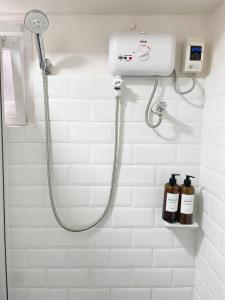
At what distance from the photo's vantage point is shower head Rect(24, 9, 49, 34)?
3.06 ft

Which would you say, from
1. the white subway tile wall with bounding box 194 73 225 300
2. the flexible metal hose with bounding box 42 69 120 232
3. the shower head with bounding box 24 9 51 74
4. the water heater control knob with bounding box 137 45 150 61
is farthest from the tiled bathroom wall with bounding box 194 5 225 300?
→ the shower head with bounding box 24 9 51 74

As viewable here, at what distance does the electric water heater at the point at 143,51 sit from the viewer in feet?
3.53

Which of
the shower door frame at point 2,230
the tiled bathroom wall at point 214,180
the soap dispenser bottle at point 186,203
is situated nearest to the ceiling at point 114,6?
the tiled bathroom wall at point 214,180

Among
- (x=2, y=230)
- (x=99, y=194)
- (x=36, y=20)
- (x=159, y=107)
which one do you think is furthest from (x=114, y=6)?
(x=2, y=230)

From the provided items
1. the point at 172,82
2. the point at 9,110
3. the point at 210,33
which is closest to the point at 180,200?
the point at 172,82

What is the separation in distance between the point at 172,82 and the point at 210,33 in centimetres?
28

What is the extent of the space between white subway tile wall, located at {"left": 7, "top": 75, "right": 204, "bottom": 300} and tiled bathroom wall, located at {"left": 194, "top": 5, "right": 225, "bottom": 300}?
0.07 metres

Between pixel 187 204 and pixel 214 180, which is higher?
pixel 214 180

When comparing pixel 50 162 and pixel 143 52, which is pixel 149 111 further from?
pixel 50 162

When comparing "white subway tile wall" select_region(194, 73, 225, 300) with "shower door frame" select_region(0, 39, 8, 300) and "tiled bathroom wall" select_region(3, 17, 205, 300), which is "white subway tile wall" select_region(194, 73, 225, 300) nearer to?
"tiled bathroom wall" select_region(3, 17, 205, 300)

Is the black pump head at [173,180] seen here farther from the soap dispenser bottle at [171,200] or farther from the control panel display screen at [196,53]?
the control panel display screen at [196,53]

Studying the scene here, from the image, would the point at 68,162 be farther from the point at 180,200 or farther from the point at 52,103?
the point at 180,200

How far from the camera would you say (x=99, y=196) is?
4.07 ft

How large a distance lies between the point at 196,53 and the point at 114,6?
1.38ft
